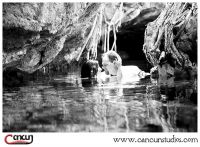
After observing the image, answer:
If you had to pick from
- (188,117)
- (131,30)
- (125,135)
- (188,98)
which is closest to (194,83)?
(188,98)

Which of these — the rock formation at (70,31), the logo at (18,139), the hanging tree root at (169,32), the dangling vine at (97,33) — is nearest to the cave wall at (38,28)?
the rock formation at (70,31)

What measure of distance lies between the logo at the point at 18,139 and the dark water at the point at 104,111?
0.07m

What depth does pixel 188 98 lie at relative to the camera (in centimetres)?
306

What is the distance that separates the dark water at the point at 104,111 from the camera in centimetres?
254

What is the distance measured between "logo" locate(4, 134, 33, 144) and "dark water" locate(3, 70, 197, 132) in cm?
7

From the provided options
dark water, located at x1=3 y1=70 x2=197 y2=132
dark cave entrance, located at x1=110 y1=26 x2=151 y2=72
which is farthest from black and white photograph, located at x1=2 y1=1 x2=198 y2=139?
dark cave entrance, located at x1=110 y1=26 x2=151 y2=72

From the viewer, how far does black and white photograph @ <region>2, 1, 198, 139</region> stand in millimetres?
2580

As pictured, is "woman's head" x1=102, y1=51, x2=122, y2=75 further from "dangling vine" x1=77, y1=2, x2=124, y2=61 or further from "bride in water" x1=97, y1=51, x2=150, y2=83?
"dangling vine" x1=77, y1=2, x2=124, y2=61

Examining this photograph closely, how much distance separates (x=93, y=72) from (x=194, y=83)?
95.2 inches

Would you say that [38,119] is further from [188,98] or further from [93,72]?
[93,72]

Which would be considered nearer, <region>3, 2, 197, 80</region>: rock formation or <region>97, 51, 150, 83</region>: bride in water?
<region>3, 2, 197, 80</region>: rock formation

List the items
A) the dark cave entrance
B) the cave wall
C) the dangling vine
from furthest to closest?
the dark cave entrance < the dangling vine < the cave wall

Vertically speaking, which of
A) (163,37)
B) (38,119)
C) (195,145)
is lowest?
(195,145)

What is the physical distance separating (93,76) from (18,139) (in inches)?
122
